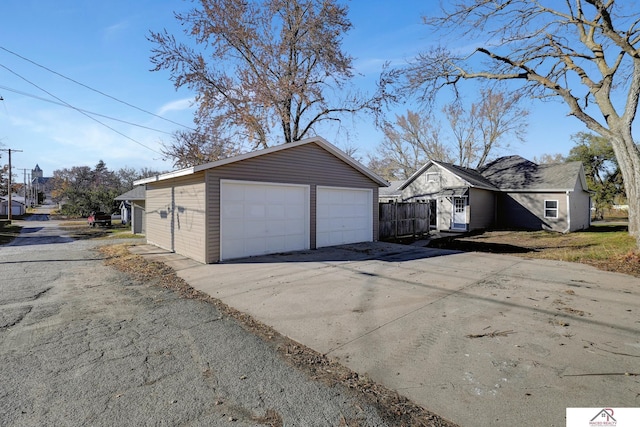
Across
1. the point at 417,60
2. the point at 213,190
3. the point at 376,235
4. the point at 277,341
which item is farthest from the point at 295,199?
the point at 417,60

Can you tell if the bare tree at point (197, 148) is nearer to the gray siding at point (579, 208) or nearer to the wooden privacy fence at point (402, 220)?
the wooden privacy fence at point (402, 220)

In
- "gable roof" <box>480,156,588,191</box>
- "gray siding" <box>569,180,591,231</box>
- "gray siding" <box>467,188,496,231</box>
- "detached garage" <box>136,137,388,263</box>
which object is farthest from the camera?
"gable roof" <box>480,156,588,191</box>

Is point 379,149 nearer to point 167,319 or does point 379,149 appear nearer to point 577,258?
point 577,258

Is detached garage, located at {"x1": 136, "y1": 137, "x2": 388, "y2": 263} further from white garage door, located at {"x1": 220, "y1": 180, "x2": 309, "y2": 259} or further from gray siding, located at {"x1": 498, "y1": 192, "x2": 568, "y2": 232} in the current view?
gray siding, located at {"x1": 498, "y1": 192, "x2": 568, "y2": 232}

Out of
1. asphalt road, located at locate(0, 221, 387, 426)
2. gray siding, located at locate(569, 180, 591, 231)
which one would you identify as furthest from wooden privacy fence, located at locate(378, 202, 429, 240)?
asphalt road, located at locate(0, 221, 387, 426)

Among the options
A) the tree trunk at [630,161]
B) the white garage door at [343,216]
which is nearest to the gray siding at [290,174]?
the white garage door at [343,216]

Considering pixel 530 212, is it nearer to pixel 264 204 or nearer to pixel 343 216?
pixel 343 216

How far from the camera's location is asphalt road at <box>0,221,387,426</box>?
95.0 inches

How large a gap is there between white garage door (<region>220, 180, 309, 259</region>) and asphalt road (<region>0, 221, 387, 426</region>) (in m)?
3.83

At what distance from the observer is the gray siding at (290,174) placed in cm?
856

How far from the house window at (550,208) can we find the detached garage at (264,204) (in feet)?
41.0

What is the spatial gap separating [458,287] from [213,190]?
20.6ft

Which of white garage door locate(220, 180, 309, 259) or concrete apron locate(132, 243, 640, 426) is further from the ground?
white garage door locate(220, 180, 309, 259)

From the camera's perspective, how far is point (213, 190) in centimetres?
852
